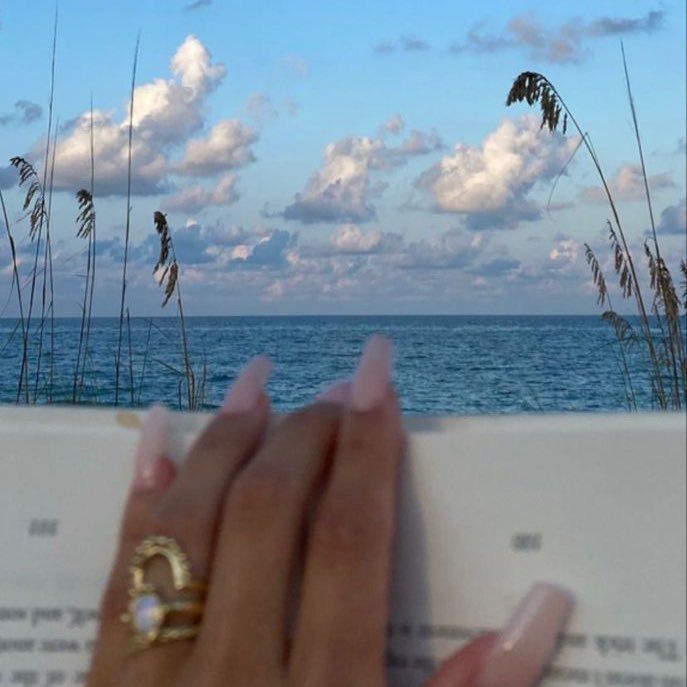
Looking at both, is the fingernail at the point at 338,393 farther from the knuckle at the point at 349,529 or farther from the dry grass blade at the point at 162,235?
the dry grass blade at the point at 162,235

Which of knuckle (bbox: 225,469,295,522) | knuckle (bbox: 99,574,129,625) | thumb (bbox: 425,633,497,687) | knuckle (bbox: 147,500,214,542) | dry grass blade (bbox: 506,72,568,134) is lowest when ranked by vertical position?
thumb (bbox: 425,633,497,687)

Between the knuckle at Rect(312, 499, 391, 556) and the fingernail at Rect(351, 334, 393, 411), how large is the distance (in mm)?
64

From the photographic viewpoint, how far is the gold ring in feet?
2.10

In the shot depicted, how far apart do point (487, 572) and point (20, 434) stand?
0.34 m

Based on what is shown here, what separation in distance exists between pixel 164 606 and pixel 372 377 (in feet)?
0.60

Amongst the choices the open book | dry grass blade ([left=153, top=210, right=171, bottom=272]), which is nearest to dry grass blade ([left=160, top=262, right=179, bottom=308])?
dry grass blade ([left=153, top=210, right=171, bottom=272])

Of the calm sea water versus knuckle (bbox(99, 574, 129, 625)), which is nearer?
knuckle (bbox(99, 574, 129, 625))

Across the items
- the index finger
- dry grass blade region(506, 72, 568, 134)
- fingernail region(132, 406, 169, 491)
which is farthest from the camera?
dry grass blade region(506, 72, 568, 134)

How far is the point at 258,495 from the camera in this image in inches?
25.1

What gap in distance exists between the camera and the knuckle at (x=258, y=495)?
63 cm

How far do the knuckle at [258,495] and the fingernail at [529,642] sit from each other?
15 cm

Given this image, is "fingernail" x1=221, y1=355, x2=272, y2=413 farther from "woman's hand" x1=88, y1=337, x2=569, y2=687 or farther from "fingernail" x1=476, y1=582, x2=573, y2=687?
"fingernail" x1=476, y1=582, x2=573, y2=687

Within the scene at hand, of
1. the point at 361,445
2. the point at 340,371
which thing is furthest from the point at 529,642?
the point at 340,371

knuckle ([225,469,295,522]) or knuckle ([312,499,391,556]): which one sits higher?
knuckle ([225,469,295,522])
